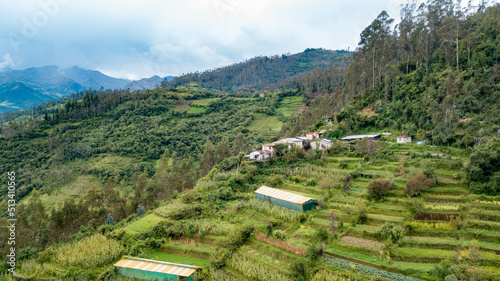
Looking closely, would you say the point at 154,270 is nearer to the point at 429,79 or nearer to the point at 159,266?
the point at 159,266

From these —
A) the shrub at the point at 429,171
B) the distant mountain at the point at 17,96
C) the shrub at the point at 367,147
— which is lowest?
the shrub at the point at 429,171

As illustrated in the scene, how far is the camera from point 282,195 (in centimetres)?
2591

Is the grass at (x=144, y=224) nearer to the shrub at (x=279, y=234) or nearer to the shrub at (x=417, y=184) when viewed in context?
the shrub at (x=279, y=234)

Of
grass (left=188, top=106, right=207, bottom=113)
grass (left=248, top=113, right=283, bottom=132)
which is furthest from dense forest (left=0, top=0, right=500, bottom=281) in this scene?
grass (left=188, top=106, right=207, bottom=113)

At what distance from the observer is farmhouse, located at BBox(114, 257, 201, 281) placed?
1788 centimetres

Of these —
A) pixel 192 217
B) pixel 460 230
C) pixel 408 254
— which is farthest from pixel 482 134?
pixel 192 217

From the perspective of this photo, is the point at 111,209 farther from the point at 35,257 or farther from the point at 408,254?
the point at 408,254

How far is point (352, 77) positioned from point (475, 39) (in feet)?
70.4

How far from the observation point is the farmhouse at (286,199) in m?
23.7

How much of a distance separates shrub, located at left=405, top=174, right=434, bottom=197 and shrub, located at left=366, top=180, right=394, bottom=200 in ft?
4.39

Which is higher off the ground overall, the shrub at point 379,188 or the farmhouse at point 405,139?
the farmhouse at point 405,139

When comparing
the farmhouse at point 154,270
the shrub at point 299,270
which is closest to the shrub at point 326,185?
the shrub at point 299,270

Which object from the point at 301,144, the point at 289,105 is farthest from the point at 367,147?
the point at 289,105

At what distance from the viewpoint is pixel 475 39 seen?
1437 inches
